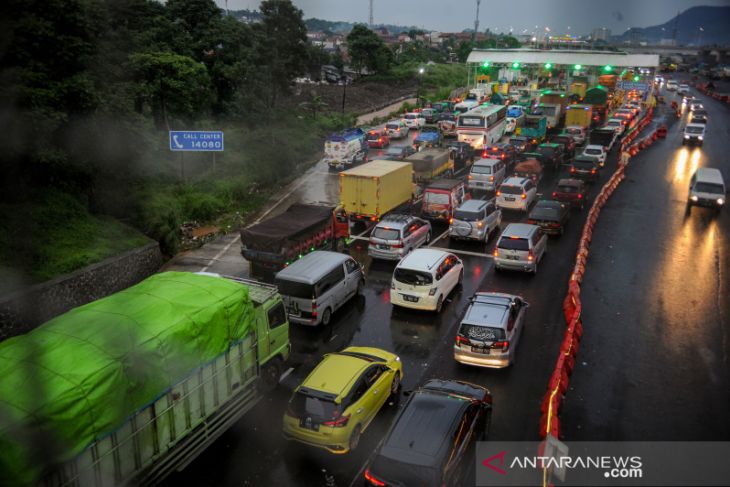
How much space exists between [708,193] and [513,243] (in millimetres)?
14541

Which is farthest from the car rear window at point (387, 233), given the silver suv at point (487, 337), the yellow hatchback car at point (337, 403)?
the yellow hatchback car at point (337, 403)

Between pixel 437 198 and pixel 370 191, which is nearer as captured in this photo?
pixel 370 191

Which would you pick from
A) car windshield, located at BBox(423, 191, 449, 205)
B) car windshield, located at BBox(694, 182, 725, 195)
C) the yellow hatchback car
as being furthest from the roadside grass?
car windshield, located at BBox(694, 182, 725, 195)

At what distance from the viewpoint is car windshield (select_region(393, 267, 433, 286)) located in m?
16.8

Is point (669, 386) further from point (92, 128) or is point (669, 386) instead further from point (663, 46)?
point (663, 46)

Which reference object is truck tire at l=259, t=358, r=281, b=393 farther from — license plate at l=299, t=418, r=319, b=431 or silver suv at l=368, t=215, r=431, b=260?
silver suv at l=368, t=215, r=431, b=260

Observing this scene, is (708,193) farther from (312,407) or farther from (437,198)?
(312,407)

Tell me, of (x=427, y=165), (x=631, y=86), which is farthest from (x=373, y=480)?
(x=631, y=86)

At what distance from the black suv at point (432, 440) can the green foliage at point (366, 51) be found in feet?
282

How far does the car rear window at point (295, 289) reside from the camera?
1573 centimetres

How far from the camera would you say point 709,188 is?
1110 inches

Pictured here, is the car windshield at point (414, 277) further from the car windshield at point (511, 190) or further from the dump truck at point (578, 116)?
the dump truck at point (578, 116)

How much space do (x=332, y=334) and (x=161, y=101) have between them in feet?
69.9

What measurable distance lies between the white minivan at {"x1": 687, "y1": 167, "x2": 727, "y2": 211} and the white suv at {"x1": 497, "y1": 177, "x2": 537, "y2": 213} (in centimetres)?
829
